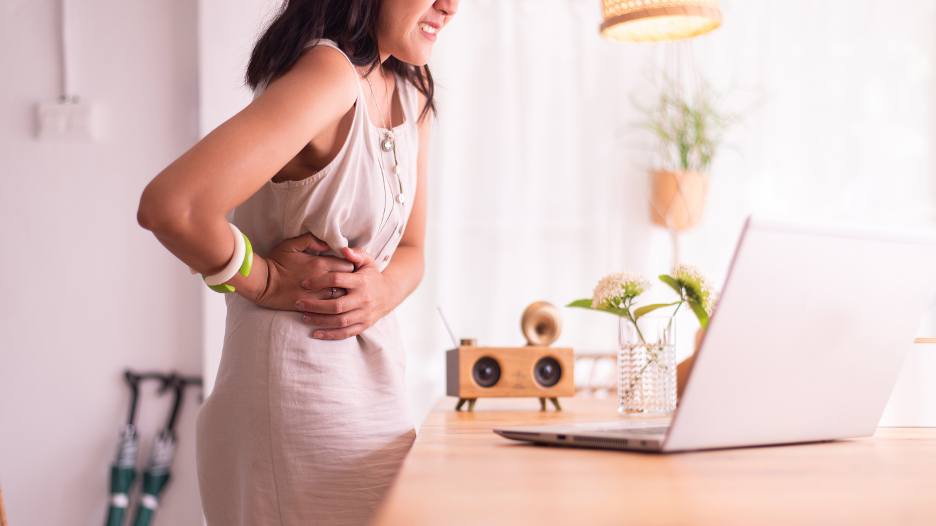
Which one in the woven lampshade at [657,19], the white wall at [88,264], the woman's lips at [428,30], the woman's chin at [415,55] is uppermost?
the woven lampshade at [657,19]

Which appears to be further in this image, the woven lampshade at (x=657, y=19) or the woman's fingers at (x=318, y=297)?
the woven lampshade at (x=657, y=19)

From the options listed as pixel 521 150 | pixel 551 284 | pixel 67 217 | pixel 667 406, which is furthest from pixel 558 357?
pixel 67 217

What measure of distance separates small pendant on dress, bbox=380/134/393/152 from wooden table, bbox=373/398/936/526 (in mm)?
461

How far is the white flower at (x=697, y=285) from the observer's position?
112 centimetres

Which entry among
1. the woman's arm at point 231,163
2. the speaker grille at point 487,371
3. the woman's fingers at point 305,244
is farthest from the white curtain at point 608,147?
the woman's arm at point 231,163

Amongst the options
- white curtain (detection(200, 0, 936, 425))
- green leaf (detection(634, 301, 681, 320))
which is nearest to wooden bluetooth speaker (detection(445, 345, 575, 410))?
green leaf (detection(634, 301, 681, 320))

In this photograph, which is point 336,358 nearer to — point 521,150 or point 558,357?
point 558,357

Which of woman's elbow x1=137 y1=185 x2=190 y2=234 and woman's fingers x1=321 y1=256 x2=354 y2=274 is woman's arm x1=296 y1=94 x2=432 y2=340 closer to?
woman's fingers x1=321 y1=256 x2=354 y2=274

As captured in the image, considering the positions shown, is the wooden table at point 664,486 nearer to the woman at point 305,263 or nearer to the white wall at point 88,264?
the woman at point 305,263

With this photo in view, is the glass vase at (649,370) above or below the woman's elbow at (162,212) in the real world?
below

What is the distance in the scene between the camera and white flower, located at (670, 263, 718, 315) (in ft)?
3.67

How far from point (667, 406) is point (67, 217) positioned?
7.16 ft

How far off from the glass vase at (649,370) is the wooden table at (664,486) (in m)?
0.38

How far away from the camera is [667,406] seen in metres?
1.12
